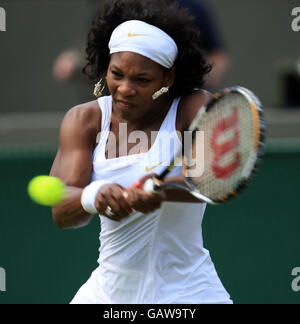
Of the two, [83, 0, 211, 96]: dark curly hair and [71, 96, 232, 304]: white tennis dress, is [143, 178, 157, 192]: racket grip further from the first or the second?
[83, 0, 211, 96]: dark curly hair

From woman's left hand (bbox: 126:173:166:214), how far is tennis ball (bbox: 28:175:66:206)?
301 millimetres

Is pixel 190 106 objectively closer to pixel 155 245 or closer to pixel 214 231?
pixel 155 245

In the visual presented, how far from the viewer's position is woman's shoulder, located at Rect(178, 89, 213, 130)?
10.3 feet

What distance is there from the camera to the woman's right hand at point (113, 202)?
2768mm

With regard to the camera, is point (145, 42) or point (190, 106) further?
point (190, 106)

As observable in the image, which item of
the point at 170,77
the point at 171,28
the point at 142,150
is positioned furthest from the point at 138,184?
the point at 171,28

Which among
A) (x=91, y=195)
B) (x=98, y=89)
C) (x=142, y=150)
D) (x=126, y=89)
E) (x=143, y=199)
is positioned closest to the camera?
(x=143, y=199)

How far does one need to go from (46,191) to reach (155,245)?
1.70ft

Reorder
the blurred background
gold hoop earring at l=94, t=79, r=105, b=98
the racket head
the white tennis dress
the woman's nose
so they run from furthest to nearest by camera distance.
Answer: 1. the blurred background
2. gold hoop earring at l=94, t=79, r=105, b=98
3. the white tennis dress
4. the woman's nose
5. the racket head

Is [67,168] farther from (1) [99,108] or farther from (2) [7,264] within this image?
(2) [7,264]

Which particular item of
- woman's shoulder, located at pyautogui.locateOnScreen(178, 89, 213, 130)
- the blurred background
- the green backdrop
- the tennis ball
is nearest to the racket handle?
the tennis ball

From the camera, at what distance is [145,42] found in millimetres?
3008
